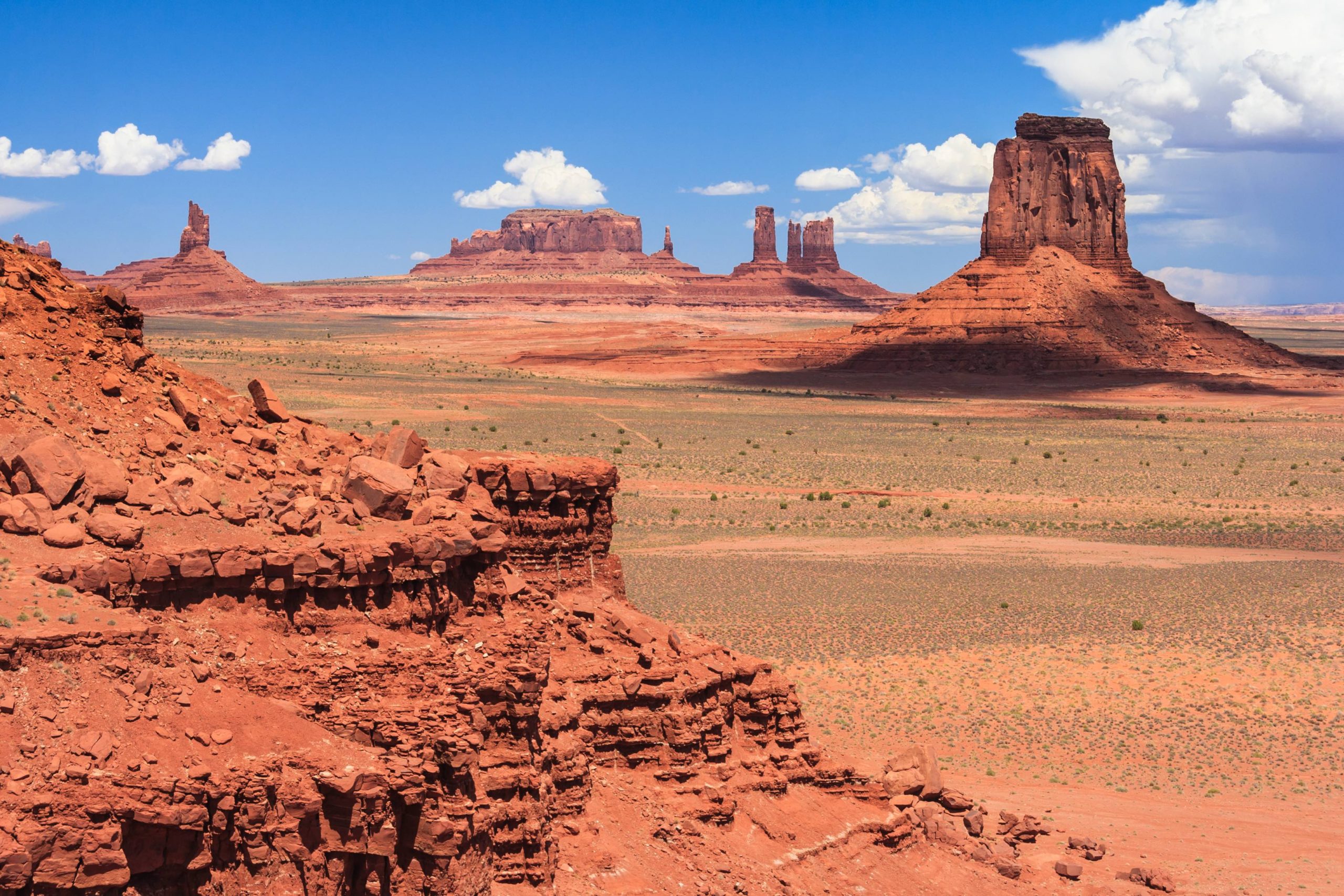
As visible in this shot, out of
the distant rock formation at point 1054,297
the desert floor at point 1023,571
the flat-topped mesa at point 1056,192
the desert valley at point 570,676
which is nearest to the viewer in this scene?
the desert valley at point 570,676

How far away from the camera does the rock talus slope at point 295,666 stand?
762cm

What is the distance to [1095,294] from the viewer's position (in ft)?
363

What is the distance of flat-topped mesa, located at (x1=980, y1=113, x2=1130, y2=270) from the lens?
364 ft

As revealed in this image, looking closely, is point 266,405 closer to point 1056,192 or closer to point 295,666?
point 295,666

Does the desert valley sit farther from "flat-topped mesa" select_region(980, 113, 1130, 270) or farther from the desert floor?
"flat-topped mesa" select_region(980, 113, 1130, 270)

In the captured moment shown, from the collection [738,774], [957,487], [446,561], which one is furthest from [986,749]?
[957,487]

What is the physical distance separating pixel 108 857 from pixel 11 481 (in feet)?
8.90

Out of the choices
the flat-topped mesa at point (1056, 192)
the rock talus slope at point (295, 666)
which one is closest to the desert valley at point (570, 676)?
the rock talus slope at point (295, 666)

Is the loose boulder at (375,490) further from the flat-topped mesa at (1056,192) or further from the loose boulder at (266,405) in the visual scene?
the flat-topped mesa at (1056,192)

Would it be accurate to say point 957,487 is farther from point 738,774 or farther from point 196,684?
point 196,684

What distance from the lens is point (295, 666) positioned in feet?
28.7

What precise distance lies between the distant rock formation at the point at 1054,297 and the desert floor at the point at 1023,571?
1642 cm

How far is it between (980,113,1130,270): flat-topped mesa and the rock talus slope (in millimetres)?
104066

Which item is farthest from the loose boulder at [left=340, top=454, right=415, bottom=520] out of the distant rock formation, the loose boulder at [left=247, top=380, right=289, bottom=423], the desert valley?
the distant rock formation
